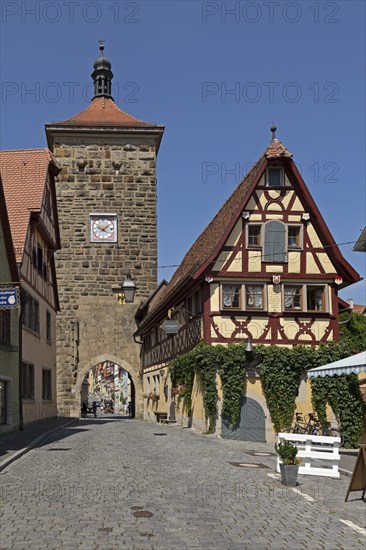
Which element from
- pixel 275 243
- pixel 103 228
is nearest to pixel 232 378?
pixel 275 243

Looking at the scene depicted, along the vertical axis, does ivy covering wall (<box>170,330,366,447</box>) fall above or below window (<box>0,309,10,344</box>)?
below

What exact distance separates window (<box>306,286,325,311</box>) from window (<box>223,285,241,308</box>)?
8.39 ft

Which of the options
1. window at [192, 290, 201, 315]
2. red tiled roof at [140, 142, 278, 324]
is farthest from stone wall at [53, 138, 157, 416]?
window at [192, 290, 201, 315]

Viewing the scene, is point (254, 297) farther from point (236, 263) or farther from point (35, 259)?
point (35, 259)

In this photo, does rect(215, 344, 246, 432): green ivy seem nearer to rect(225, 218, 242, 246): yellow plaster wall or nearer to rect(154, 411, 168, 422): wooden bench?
rect(225, 218, 242, 246): yellow plaster wall

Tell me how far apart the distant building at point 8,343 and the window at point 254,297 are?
741 cm

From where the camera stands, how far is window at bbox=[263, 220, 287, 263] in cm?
2434

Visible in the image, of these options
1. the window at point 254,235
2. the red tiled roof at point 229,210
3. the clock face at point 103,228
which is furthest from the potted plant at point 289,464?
the clock face at point 103,228

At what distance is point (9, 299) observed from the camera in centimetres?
1686

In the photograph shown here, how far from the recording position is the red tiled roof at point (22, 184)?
25.5 m

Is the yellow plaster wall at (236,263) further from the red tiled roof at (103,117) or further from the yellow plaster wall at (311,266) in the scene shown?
the red tiled roof at (103,117)

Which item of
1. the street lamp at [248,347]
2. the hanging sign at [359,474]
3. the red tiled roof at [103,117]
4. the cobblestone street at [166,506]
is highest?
the red tiled roof at [103,117]

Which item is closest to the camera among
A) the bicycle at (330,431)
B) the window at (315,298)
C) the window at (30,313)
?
the bicycle at (330,431)

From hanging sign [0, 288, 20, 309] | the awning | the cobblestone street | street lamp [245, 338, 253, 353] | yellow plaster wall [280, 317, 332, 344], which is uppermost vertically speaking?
hanging sign [0, 288, 20, 309]
